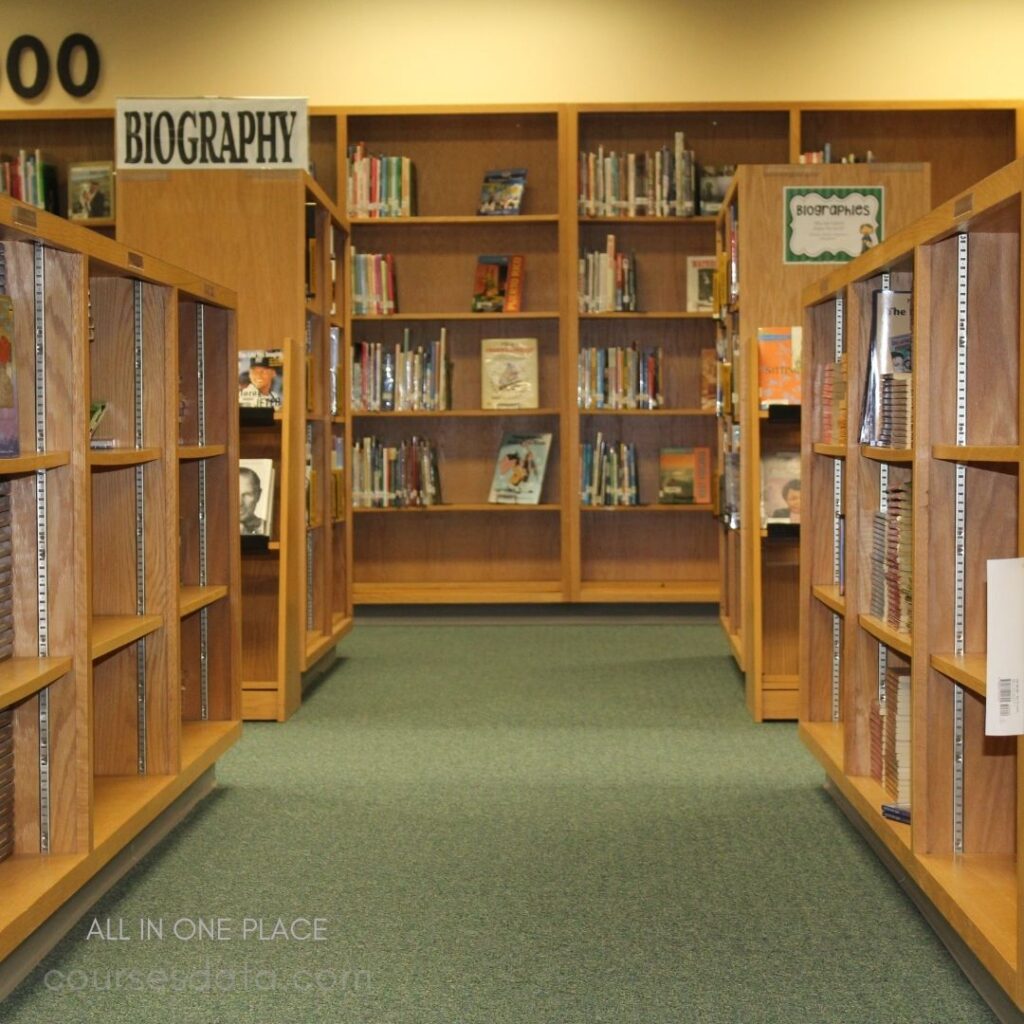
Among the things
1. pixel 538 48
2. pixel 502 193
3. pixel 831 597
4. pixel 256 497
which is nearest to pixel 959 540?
pixel 831 597

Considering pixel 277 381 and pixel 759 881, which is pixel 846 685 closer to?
pixel 759 881

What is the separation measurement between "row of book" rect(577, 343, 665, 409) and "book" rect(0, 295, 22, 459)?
184 inches

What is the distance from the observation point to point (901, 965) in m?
2.50

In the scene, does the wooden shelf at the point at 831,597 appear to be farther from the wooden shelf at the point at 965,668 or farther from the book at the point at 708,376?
the book at the point at 708,376

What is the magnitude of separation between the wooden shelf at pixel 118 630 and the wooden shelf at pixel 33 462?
40 centimetres

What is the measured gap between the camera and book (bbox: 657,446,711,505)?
7.10m

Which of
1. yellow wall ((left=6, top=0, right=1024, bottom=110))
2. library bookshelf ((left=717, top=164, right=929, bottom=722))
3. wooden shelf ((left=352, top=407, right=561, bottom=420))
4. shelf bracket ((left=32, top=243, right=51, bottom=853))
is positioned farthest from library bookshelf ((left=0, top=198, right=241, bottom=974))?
yellow wall ((left=6, top=0, right=1024, bottom=110))

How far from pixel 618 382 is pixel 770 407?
254cm

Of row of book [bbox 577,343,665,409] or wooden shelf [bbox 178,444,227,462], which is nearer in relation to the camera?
wooden shelf [bbox 178,444,227,462]

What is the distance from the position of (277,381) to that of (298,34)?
3.21 m

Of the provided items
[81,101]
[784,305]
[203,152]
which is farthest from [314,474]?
[81,101]

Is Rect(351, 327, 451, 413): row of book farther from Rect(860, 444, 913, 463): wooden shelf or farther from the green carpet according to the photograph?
Rect(860, 444, 913, 463): wooden shelf

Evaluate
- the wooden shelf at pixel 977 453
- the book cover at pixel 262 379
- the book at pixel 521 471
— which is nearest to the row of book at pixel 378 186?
the book at pixel 521 471

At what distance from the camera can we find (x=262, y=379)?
471cm
